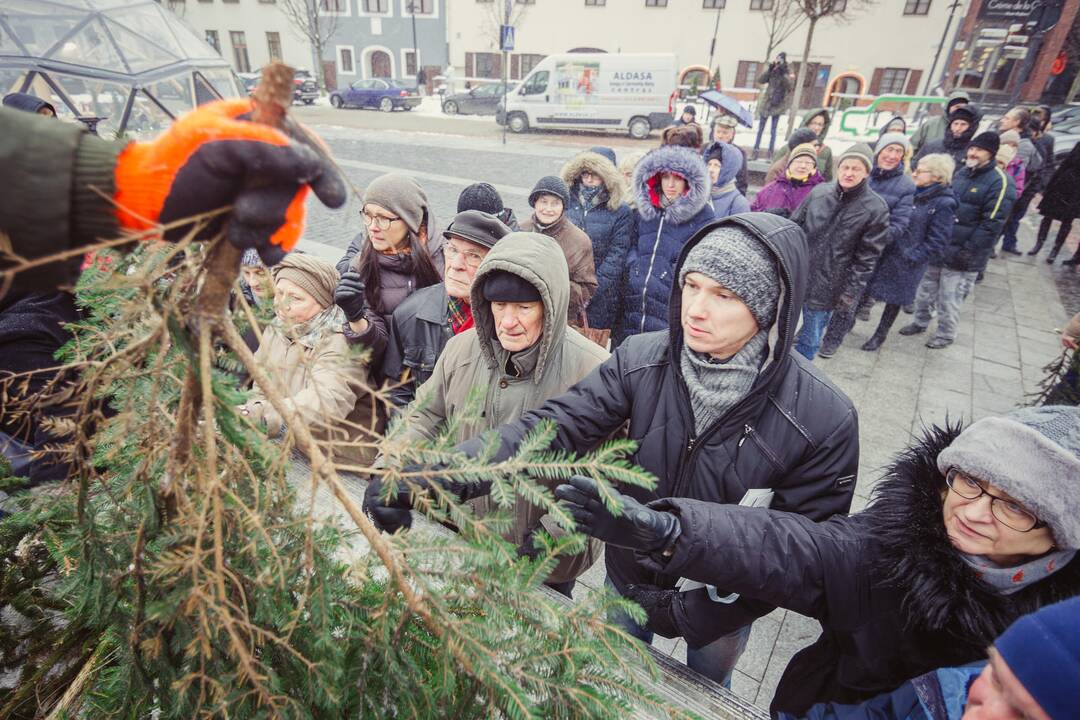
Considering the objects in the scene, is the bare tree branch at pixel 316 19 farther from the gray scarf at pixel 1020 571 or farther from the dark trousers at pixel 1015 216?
the gray scarf at pixel 1020 571

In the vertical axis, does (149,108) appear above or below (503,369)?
above

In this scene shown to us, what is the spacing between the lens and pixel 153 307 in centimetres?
81

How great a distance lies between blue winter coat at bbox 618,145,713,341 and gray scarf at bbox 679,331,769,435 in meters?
2.22

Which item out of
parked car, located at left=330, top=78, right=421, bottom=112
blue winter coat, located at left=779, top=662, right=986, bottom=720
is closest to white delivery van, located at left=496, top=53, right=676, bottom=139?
parked car, located at left=330, top=78, right=421, bottom=112

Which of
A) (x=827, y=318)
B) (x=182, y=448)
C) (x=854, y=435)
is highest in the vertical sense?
(x=182, y=448)

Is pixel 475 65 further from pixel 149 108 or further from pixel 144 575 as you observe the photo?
pixel 144 575

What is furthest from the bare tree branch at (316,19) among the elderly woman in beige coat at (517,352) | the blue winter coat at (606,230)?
the elderly woman in beige coat at (517,352)

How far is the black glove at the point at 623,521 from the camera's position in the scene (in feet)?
4.59

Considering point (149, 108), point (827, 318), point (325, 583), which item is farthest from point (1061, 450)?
point (149, 108)

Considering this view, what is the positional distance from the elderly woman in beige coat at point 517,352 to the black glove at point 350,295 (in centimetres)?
63

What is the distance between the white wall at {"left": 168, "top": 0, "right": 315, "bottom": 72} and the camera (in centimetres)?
3381

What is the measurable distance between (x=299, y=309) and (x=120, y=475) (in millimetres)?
1593

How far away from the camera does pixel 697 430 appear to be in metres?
1.84

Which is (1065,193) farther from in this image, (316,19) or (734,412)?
(316,19)
